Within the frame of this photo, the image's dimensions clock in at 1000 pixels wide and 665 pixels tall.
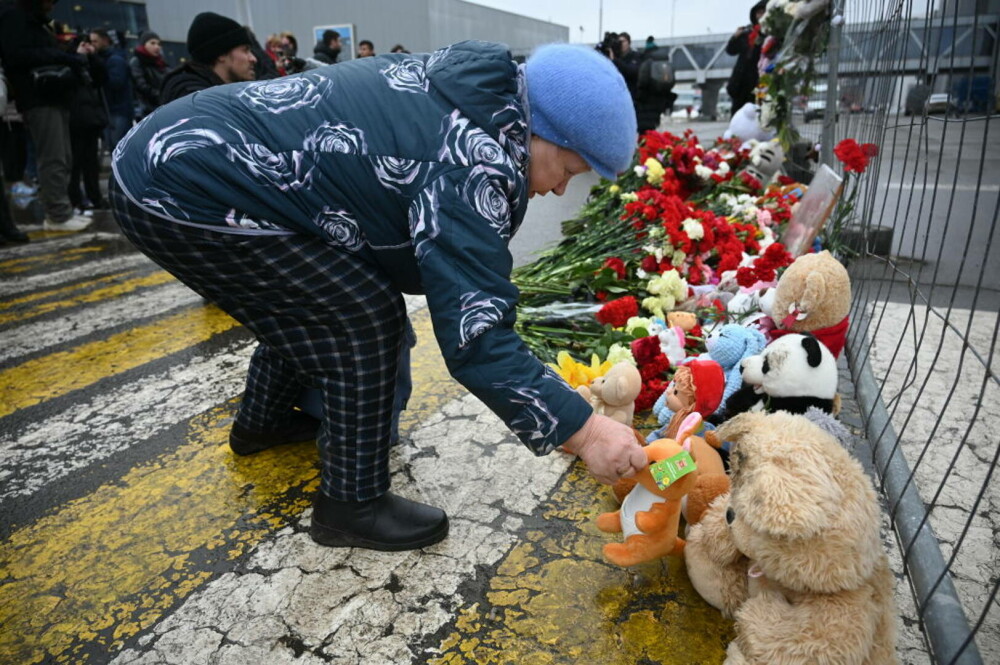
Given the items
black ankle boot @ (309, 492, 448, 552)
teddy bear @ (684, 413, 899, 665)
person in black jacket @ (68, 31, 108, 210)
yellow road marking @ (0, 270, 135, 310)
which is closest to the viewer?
teddy bear @ (684, 413, 899, 665)

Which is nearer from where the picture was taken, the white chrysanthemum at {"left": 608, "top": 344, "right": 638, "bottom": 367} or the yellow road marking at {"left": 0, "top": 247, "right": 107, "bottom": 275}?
the white chrysanthemum at {"left": 608, "top": 344, "right": 638, "bottom": 367}

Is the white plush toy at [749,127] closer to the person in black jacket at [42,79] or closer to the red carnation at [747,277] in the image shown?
the red carnation at [747,277]

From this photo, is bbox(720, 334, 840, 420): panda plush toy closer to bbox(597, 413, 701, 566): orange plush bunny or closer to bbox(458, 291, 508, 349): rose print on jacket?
bbox(597, 413, 701, 566): orange plush bunny

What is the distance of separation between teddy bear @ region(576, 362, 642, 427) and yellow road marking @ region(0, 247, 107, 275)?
4716mm

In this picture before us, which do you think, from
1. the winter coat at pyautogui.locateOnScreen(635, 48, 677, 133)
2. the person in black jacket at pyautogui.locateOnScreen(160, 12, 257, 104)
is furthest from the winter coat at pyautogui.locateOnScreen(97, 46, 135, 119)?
the winter coat at pyautogui.locateOnScreen(635, 48, 677, 133)

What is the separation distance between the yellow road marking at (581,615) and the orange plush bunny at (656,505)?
92mm

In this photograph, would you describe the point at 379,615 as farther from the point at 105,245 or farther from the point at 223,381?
the point at 105,245

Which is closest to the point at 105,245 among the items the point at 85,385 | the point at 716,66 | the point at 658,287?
the point at 85,385

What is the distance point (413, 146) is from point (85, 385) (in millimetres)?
2423

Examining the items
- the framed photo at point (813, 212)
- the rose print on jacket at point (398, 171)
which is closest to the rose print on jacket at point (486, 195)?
the rose print on jacket at point (398, 171)

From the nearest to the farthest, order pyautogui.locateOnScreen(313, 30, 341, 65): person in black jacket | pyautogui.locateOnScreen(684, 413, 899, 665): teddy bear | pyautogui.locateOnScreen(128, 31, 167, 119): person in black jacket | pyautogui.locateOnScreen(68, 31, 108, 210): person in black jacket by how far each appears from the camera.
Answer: pyautogui.locateOnScreen(684, 413, 899, 665): teddy bear → pyautogui.locateOnScreen(68, 31, 108, 210): person in black jacket → pyautogui.locateOnScreen(128, 31, 167, 119): person in black jacket → pyautogui.locateOnScreen(313, 30, 341, 65): person in black jacket

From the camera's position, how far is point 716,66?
44469mm

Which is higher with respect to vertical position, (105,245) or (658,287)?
(658,287)

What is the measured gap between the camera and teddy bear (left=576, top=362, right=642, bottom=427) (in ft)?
7.29
